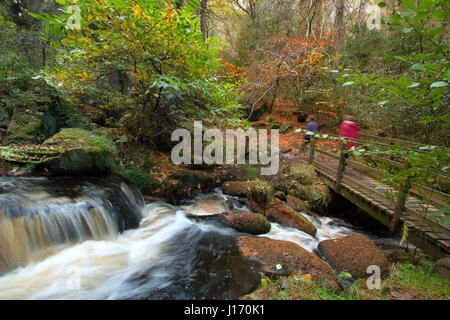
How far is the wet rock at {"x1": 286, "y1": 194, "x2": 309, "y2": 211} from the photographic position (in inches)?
294

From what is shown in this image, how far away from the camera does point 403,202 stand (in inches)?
189

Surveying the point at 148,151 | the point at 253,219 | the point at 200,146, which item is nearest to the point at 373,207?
the point at 253,219

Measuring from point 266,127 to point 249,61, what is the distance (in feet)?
14.5

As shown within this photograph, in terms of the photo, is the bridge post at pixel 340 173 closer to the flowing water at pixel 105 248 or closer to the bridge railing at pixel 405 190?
the bridge railing at pixel 405 190

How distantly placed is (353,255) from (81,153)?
21.0 feet

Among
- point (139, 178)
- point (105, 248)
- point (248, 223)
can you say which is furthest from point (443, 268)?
point (139, 178)

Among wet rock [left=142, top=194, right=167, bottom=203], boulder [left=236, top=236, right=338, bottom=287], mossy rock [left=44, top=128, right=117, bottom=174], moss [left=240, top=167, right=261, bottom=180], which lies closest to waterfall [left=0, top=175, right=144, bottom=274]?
mossy rock [left=44, top=128, right=117, bottom=174]

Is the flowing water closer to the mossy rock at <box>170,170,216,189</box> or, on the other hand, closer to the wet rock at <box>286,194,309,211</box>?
the wet rock at <box>286,194,309,211</box>

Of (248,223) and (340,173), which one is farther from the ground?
(340,173)

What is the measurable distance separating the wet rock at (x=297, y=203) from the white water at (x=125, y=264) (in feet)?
4.73

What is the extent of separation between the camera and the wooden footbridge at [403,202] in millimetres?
3904

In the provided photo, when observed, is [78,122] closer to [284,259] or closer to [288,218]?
[288,218]

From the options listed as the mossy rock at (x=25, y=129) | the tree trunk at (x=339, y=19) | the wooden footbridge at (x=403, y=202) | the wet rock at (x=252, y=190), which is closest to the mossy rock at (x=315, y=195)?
the wooden footbridge at (x=403, y=202)

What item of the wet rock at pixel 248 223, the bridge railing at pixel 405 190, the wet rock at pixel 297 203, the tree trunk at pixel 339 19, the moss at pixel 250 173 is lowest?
the wet rock at pixel 297 203
